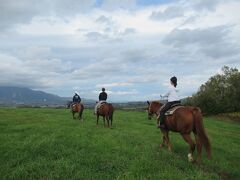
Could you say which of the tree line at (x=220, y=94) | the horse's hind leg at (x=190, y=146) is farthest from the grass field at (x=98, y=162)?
the tree line at (x=220, y=94)

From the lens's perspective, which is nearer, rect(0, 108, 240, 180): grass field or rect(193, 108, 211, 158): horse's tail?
rect(0, 108, 240, 180): grass field

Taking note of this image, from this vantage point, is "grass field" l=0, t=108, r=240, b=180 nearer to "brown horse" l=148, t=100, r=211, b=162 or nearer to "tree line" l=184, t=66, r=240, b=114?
"brown horse" l=148, t=100, r=211, b=162

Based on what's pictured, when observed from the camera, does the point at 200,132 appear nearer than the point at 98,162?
No

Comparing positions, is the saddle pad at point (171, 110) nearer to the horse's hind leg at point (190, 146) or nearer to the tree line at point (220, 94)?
the horse's hind leg at point (190, 146)

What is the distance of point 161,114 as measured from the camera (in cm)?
1817

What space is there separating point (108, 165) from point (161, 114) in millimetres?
5149

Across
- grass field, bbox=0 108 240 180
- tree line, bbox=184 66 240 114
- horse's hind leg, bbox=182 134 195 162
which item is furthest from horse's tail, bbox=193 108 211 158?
tree line, bbox=184 66 240 114

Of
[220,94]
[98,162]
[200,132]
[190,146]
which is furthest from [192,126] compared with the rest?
[220,94]

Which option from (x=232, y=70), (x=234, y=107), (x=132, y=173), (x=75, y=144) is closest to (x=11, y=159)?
(x=75, y=144)

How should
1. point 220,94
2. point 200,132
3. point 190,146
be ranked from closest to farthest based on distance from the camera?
1. point 190,146
2. point 200,132
3. point 220,94

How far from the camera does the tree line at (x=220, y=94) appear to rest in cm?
7845

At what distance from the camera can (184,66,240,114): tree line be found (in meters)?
78.4

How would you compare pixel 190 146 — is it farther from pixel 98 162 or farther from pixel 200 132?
pixel 98 162

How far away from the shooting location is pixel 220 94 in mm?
→ 84000
